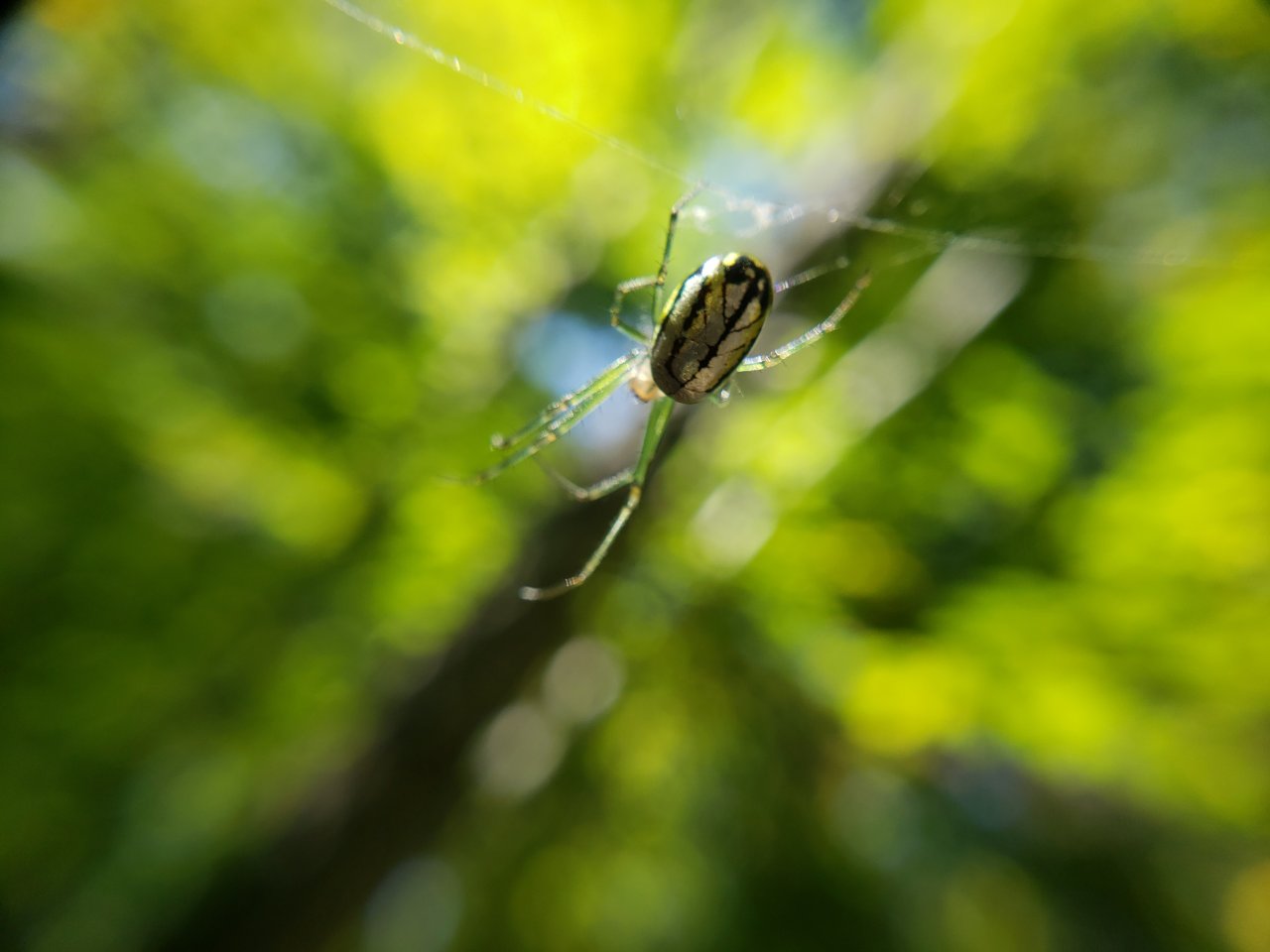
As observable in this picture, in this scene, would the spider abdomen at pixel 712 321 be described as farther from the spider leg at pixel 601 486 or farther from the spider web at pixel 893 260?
the spider leg at pixel 601 486

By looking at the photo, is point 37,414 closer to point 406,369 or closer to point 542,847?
point 406,369

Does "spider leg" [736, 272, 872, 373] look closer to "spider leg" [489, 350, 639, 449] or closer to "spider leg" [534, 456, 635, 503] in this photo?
"spider leg" [489, 350, 639, 449]

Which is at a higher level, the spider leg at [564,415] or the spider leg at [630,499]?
the spider leg at [564,415]

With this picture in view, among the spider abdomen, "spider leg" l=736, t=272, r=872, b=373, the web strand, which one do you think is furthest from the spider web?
the spider abdomen

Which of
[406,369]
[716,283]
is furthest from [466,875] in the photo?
[716,283]

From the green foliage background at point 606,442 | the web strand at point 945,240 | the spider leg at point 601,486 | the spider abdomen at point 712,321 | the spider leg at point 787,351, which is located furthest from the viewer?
the spider leg at point 601,486

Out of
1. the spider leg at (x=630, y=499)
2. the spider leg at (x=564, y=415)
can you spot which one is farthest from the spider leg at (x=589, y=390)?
the spider leg at (x=630, y=499)

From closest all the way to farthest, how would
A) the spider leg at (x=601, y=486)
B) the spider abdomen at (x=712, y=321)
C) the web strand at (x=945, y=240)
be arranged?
the spider abdomen at (x=712, y=321), the web strand at (x=945, y=240), the spider leg at (x=601, y=486)
